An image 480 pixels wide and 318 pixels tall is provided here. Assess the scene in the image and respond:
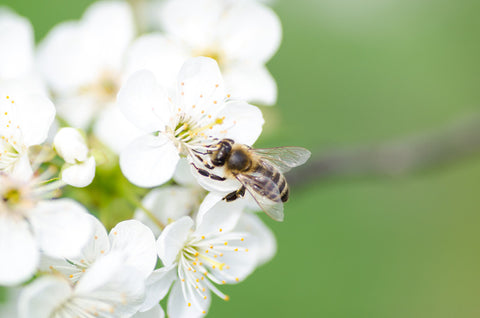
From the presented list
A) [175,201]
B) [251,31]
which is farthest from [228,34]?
[175,201]

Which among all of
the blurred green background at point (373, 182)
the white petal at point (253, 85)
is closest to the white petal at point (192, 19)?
the white petal at point (253, 85)

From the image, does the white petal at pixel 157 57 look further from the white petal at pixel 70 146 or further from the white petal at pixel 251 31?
the white petal at pixel 70 146

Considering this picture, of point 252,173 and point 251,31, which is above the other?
point 251,31

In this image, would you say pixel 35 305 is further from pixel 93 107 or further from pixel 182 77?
pixel 93 107

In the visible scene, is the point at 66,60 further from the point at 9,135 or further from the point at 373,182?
the point at 373,182

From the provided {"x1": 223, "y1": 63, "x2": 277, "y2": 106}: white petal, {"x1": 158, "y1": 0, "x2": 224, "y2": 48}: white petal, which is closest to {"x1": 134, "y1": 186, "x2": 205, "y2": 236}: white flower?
{"x1": 223, "y1": 63, "x2": 277, "y2": 106}: white petal

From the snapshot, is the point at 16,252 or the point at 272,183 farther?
the point at 272,183

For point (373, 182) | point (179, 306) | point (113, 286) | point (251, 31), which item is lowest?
point (373, 182)
